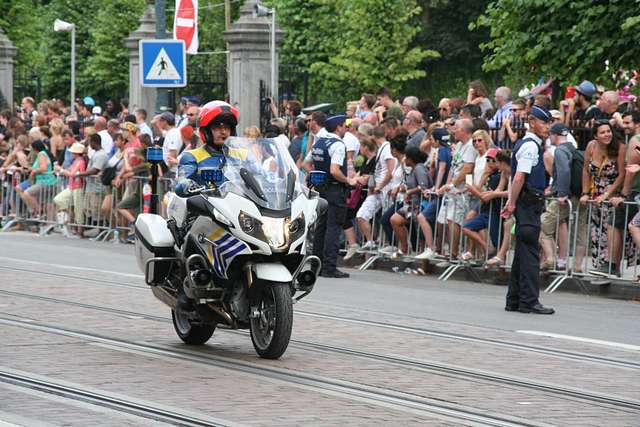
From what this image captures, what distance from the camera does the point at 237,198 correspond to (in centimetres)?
973

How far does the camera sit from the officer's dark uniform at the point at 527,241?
13617 mm

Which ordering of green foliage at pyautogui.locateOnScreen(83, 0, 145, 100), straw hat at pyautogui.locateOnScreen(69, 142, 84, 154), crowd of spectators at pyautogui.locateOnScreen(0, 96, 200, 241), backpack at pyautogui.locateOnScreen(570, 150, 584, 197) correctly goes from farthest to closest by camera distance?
green foliage at pyautogui.locateOnScreen(83, 0, 145, 100), straw hat at pyautogui.locateOnScreen(69, 142, 84, 154), crowd of spectators at pyautogui.locateOnScreen(0, 96, 200, 241), backpack at pyautogui.locateOnScreen(570, 150, 584, 197)

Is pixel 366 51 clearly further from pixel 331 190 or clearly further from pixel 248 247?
pixel 248 247

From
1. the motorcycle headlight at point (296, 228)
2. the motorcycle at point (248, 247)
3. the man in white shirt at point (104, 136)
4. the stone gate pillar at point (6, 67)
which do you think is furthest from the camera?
the stone gate pillar at point (6, 67)

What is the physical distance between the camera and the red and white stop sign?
25.1m

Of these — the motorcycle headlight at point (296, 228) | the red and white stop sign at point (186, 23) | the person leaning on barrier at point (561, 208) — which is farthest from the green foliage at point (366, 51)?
the motorcycle headlight at point (296, 228)

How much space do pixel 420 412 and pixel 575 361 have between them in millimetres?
2710

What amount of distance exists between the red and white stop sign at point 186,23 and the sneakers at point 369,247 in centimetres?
738

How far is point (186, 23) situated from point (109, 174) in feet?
12.8

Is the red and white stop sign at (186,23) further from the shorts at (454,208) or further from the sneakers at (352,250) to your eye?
the shorts at (454,208)

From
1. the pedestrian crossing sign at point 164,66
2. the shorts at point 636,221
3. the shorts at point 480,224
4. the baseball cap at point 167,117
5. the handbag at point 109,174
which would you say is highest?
the pedestrian crossing sign at point 164,66

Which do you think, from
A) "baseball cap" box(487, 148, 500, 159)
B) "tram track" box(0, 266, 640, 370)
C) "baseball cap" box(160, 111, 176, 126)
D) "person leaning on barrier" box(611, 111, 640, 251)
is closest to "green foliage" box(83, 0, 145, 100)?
"baseball cap" box(160, 111, 176, 126)

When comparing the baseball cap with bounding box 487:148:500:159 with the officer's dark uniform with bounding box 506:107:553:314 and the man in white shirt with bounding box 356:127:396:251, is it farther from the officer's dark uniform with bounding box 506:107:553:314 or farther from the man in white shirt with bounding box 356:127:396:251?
the officer's dark uniform with bounding box 506:107:553:314

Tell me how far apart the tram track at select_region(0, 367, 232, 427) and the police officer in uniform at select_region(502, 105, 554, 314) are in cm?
596
